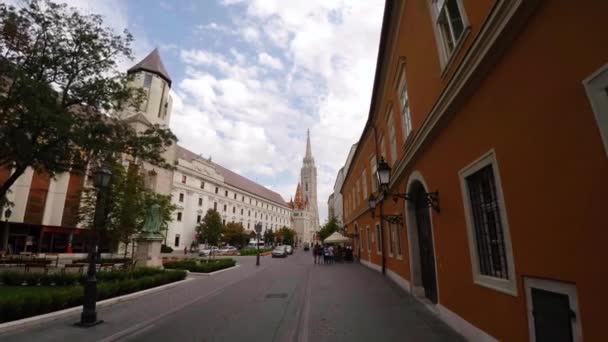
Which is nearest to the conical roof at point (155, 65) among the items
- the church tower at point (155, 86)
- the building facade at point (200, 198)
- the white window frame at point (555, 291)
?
the church tower at point (155, 86)

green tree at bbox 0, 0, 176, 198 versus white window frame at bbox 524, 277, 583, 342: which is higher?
green tree at bbox 0, 0, 176, 198

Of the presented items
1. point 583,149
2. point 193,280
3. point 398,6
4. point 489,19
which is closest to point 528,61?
point 489,19

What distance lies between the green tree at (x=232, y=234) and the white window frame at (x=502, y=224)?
55.1 meters

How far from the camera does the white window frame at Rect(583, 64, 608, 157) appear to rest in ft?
7.97

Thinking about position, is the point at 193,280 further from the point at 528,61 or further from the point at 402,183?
the point at 528,61

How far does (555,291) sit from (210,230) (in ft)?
170

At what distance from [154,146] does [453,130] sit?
10.1 metres

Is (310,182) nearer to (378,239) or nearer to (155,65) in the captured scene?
(155,65)

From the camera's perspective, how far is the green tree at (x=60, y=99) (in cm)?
781

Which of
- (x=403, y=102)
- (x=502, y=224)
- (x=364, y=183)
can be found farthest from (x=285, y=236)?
(x=502, y=224)

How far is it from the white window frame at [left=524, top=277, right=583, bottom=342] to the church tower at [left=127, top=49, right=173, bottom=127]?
166 feet

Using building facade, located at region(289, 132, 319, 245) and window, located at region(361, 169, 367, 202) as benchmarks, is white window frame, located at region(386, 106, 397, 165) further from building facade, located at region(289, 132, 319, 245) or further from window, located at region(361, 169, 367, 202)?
building facade, located at region(289, 132, 319, 245)

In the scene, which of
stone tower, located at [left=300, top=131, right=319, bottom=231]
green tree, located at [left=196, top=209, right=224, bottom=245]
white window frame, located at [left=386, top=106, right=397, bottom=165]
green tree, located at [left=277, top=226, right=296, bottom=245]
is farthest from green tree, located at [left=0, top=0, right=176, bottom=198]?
stone tower, located at [left=300, top=131, right=319, bottom=231]

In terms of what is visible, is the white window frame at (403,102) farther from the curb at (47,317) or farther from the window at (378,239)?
the curb at (47,317)
